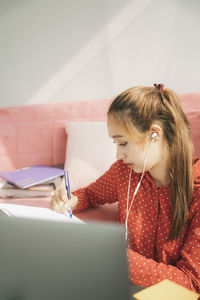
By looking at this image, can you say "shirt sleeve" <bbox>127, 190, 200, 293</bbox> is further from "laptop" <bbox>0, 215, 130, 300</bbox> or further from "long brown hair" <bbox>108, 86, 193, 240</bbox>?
"laptop" <bbox>0, 215, 130, 300</bbox>

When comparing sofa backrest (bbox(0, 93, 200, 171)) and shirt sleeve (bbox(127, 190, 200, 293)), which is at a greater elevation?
sofa backrest (bbox(0, 93, 200, 171))

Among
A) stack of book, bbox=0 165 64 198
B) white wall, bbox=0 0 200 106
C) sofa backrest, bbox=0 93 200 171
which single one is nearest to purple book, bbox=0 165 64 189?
stack of book, bbox=0 165 64 198

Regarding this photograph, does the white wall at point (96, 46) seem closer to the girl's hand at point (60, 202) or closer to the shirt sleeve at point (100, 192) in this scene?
the shirt sleeve at point (100, 192)

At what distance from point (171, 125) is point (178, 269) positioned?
0.39 metres

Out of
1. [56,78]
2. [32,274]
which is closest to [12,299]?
[32,274]

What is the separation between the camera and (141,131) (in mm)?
833

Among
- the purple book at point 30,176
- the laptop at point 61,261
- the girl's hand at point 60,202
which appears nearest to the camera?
the laptop at point 61,261

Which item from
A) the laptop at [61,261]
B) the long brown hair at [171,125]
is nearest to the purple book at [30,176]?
the long brown hair at [171,125]

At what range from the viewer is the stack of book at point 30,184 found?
145cm

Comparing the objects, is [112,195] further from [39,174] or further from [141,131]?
[39,174]

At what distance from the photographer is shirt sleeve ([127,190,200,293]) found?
26.9 inches

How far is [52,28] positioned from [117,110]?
4.34ft

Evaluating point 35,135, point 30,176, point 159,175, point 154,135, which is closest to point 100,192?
point 159,175

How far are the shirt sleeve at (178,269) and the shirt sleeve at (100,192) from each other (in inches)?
14.5
